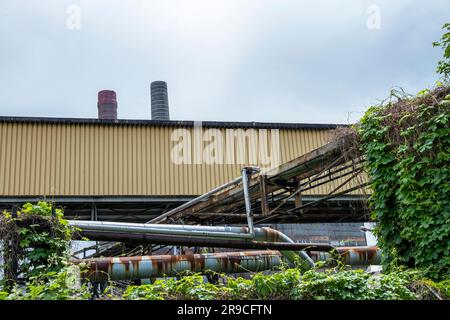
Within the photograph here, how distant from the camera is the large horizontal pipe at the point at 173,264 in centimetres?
831

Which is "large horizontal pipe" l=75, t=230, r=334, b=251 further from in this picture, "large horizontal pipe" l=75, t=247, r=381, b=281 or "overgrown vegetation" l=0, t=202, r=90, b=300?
"overgrown vegetation" l=0, t=202, r=90, b=300

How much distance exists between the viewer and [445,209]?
7.18m

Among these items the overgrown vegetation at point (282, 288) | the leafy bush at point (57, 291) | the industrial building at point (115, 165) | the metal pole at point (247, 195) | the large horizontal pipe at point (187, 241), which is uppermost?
the industrial building at point (115, 165)

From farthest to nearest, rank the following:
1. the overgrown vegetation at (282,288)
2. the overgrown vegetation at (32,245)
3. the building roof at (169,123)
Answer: the building roof at (169,123)
the overgrown vegetation at (32,245)
the overgrown vegetation at (282,288)

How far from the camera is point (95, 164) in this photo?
17.3 m

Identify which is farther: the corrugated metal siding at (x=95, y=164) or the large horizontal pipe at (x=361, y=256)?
the corrugated metal siding at (x=95, y=164)

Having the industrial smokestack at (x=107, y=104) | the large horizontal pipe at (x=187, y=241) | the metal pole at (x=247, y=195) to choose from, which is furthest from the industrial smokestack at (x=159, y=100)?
the large horizontal pipe at (x=187, y=241)

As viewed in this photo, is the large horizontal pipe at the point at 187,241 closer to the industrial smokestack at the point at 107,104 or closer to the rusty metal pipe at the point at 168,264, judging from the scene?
the rusty metal pipe at the point at 168,264

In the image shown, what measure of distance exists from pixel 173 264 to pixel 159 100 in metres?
20.9

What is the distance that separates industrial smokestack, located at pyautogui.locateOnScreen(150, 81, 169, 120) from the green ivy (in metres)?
21.0

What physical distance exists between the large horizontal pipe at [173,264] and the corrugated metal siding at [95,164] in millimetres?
8119

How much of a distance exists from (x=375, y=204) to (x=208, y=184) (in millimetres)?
10058
